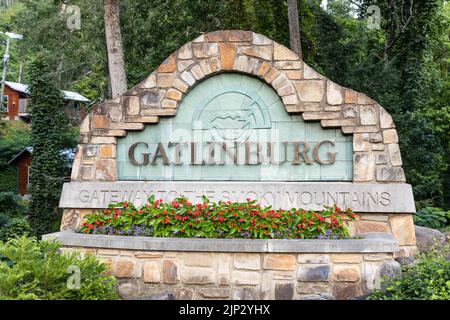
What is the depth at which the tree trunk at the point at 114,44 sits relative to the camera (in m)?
11.1

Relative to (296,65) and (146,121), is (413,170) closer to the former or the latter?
(296,65)

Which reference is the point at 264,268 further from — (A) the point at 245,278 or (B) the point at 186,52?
(B) the point at 186,52

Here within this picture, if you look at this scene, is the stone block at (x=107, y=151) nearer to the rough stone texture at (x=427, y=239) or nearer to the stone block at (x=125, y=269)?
the stone block at (x=125, y=269)

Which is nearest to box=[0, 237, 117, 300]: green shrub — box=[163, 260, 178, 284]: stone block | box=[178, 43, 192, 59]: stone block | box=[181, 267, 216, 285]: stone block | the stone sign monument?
box=[163, 260, 178, 284]: stone block

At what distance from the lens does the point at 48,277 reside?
5.23 m

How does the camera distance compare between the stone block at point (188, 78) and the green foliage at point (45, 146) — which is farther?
the green foliage at point (45, 146)

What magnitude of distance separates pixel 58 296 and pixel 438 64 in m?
19.0

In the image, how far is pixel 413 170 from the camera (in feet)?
44.3

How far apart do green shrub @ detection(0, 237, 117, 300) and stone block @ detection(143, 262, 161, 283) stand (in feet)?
1.98

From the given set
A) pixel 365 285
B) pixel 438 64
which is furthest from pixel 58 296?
pixel 438 64

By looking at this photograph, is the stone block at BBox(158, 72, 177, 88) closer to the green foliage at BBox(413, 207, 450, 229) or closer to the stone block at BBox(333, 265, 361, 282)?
the stone block at BBox(333, 265, 361, 282)

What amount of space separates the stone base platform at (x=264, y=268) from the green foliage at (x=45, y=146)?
29.5 feet

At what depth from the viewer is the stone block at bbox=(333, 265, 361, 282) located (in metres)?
6.14

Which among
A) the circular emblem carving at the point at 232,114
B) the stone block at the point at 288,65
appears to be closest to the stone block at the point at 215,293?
the circular emblem carving at the point at 232,114
